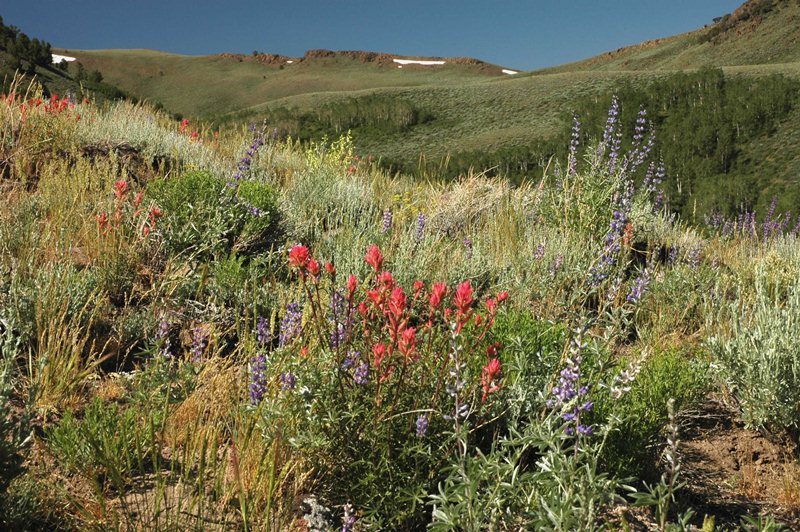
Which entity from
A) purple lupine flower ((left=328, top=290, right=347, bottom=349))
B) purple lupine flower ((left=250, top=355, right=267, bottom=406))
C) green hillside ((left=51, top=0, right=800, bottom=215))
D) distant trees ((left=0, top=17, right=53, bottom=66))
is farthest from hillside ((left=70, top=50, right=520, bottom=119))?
purple lupine flower ((left=250, top=355, right=267, bottom=406))

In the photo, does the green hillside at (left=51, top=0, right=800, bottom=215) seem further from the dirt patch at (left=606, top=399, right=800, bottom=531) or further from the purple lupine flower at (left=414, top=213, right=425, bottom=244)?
the dirt patch at (left=606, top=399, right=800, bottom=531)

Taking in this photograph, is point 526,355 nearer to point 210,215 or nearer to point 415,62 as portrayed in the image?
point 210,215

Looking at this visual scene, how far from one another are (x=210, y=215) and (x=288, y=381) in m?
2.61

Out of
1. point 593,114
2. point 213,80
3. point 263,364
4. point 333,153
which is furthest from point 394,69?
point 263,364

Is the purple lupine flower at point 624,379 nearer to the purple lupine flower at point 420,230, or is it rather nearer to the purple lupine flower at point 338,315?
the purple lupine flower at point 338,315

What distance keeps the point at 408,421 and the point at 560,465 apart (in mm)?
610

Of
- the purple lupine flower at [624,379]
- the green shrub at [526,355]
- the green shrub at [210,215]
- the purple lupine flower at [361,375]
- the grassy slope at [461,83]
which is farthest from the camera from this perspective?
the grassy slope at [461,83]

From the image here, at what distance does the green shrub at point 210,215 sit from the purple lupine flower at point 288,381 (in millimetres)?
2131

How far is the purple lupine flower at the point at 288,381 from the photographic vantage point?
215cm

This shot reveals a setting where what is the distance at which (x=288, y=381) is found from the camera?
2156mm

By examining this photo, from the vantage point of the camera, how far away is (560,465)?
169 centimetres

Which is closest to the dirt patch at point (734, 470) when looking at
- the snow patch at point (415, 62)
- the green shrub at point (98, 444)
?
the green shrub at point (98, 444)

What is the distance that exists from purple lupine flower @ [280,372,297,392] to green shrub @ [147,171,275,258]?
2.13 m

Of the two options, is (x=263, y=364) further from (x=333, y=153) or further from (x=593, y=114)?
(x=593, y=114)
